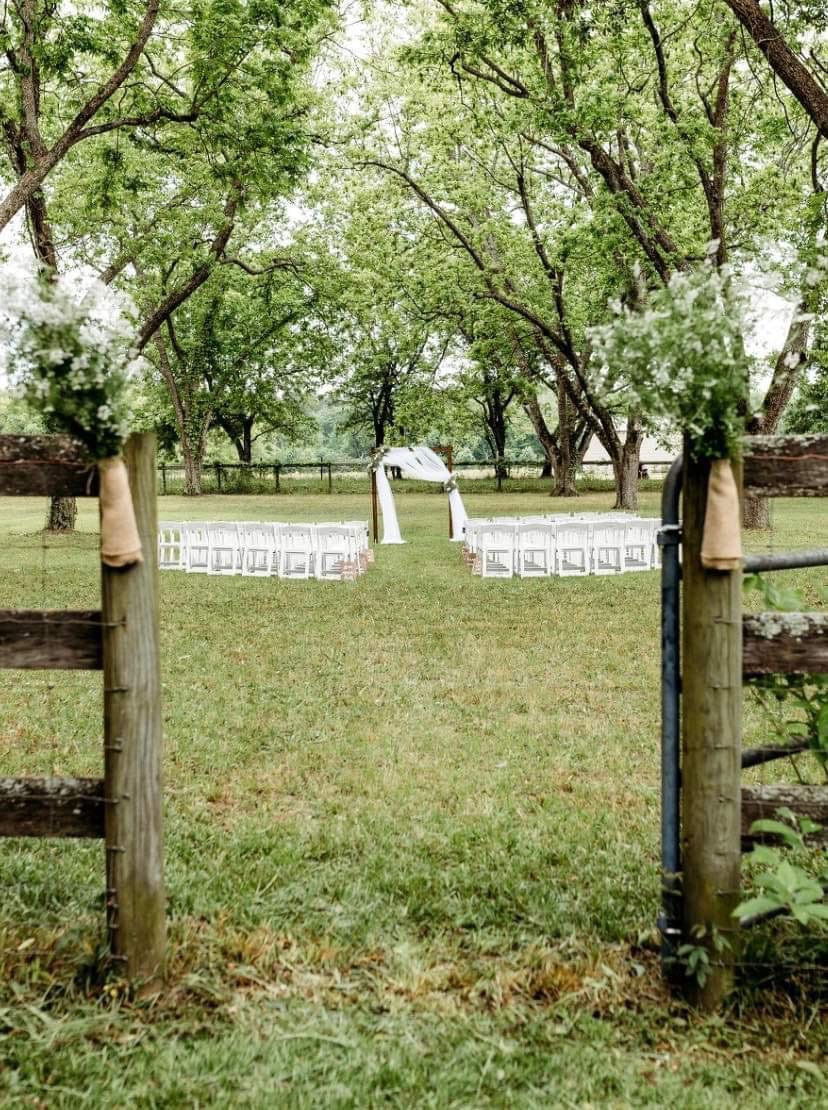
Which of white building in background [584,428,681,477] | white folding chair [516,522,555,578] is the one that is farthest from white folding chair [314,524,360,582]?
white building in background [584,428,681,477]

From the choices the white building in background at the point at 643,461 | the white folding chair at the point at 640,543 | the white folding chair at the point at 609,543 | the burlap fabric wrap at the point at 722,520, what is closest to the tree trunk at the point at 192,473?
the white building in background at the point at 643,461

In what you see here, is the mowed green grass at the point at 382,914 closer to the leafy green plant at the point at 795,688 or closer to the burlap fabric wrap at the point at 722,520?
the leafy green plant at the point at 795,688

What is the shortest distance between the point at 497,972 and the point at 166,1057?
1.10 metres

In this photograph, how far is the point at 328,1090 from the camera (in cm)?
249

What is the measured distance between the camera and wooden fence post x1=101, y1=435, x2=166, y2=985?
285cm

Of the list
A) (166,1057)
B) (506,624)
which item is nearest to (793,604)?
(166,1057)

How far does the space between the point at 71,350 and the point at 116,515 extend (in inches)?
19.8

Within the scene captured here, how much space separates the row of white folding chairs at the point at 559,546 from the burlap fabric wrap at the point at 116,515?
1204cm

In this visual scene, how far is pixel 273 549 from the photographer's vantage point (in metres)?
15.4

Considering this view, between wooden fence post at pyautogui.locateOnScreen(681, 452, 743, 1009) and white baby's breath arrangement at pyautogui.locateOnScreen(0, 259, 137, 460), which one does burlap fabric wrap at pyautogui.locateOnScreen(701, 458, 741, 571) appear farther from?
white baby's breath arrangement at pyautogui.locateOnScreen(0, 259, 137, 460)

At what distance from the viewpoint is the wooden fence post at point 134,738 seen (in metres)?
2.85

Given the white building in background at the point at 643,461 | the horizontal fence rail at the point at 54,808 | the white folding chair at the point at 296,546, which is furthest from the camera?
the white building in background at the point at 643,461

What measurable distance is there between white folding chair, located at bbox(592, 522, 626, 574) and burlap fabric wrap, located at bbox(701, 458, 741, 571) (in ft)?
40.6

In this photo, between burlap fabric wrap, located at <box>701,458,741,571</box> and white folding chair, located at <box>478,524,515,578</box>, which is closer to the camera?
burlap fabric wrap, located at <box>701,458,741,571</box>
